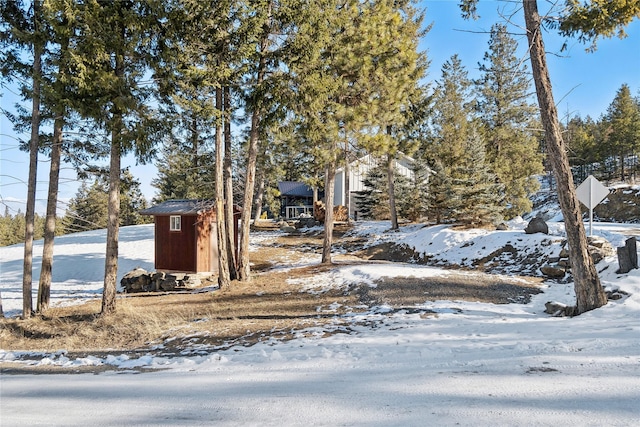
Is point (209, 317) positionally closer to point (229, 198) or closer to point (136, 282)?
point (229, 198)

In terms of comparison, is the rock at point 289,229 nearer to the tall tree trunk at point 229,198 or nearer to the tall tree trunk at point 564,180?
the tall tree trunk at point 229,198

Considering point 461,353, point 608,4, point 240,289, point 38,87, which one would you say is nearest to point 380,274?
point 240,289

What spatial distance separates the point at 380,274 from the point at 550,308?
4.98m

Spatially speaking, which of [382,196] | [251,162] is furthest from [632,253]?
[382,196]

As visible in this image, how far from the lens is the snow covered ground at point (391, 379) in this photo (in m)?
3.17

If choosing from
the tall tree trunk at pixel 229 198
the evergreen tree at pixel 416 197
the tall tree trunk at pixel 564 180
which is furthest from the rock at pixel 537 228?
the tall tree trunk at pixel 229 198

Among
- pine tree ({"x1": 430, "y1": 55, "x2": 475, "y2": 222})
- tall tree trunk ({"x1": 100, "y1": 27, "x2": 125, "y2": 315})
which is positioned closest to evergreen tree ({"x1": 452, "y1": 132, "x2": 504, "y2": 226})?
pine tree ({"x1": 430, "y1": 55, "x2": 475, "y2": 222})

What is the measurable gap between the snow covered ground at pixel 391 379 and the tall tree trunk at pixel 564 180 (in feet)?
1.36

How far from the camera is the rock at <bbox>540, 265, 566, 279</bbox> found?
11.9 metres

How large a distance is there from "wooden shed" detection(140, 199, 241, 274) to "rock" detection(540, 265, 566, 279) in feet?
39.5

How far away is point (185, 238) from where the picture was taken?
1622 centimetres

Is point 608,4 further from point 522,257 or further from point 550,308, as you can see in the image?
point 522,257

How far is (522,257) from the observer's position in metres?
13.9

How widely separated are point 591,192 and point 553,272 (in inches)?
101
